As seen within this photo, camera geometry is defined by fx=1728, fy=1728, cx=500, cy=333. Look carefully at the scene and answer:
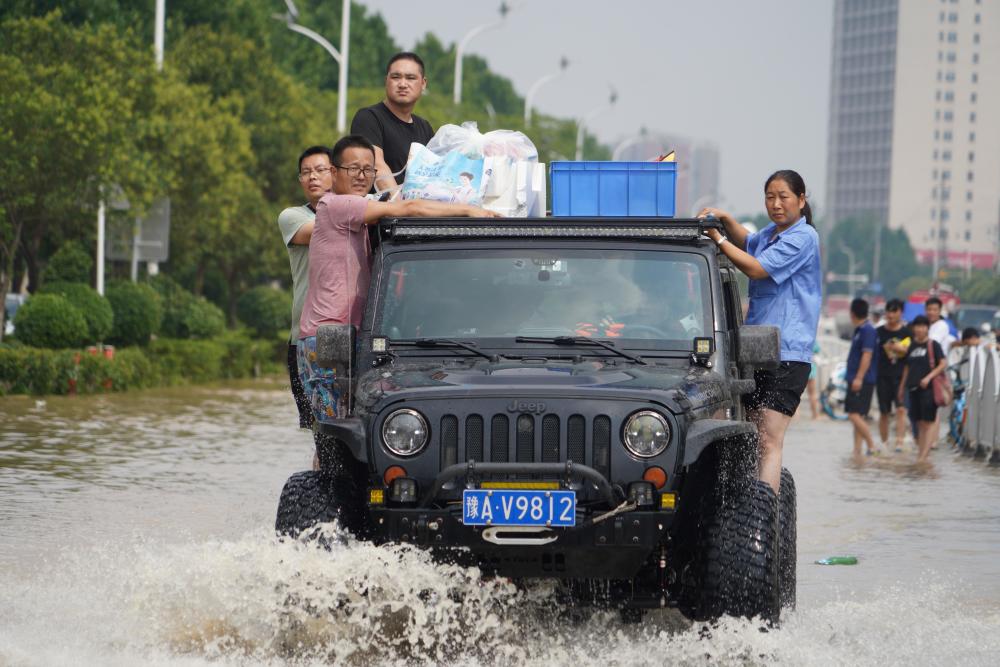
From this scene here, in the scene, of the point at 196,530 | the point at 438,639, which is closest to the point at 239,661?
the point at 438,639

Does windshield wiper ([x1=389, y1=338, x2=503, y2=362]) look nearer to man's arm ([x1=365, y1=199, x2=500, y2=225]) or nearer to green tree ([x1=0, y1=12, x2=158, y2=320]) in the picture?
man's arm ([x1=365, y1=199, x2=500, y2=225])

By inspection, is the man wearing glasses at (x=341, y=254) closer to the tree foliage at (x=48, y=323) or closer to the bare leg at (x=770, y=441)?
the bare leg at (x=770, y=441)

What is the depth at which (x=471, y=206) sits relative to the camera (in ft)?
27.0

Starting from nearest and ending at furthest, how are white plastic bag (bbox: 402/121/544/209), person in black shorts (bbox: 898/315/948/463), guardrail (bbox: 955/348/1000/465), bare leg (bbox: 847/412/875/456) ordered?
white plastic bag (bbox: 402/121/544/209)
guardrail (bbox: 955/348/1000/465)
person in black shorts (bbox: 898/315/948/463)
bare leg (bbox: 847/412/875/456)

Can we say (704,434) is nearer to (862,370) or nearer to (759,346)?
(759,346)

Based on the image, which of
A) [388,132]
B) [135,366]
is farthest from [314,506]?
[135,366]

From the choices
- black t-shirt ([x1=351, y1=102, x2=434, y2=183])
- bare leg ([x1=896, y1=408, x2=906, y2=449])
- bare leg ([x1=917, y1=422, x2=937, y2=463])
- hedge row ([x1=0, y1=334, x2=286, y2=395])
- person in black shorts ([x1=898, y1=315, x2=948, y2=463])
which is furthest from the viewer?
hedge row ([x1=0, y1=334, x2=286, y2=395])

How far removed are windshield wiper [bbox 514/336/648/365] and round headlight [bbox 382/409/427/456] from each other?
3.16 feet

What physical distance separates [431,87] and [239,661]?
74.8m

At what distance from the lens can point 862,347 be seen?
20.2 metres

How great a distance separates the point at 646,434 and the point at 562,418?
34cm

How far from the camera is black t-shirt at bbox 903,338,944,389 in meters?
19.9

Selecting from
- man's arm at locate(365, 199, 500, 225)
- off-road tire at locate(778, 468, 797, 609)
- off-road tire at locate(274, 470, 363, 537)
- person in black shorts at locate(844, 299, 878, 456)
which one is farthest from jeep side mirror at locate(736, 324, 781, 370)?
person in black shorts at locate(844, 299, 878, 456)

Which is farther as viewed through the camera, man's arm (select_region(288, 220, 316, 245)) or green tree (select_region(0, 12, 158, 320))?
green tree (select_region(0, 12, 158, 320))
